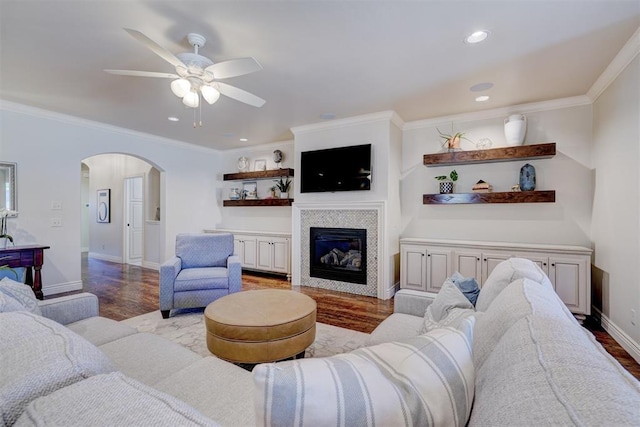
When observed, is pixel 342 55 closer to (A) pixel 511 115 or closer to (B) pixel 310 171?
(B) pixel 310 171

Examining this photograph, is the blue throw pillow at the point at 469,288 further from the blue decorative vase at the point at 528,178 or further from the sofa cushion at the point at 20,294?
the blue decorative vase at the point at 528,178

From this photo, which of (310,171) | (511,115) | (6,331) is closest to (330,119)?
(310,171)

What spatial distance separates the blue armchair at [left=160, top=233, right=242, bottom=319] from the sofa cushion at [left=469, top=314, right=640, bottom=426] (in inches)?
120

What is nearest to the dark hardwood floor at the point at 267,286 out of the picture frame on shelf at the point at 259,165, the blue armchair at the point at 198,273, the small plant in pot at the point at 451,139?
the blue armchair at the point at 198,273

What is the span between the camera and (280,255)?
519 centimetres

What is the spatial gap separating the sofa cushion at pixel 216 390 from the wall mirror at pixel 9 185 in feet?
13.8

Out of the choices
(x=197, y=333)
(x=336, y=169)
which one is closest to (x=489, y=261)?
(x=336, y=169)

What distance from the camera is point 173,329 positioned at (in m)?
2.91

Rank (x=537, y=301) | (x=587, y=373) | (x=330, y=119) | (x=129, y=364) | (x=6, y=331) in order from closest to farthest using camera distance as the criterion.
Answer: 1. (x=587, y=373)
2. (x=6, y=331)
3. (x=537, y=301)
4. (x=129, y=364)
5. (x=330, y=119)

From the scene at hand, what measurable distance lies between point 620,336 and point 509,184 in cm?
196

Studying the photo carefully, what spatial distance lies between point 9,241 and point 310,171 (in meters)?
4.09

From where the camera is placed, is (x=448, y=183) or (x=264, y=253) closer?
(x=448, y=183)

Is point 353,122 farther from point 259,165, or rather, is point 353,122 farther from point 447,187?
point 259,165

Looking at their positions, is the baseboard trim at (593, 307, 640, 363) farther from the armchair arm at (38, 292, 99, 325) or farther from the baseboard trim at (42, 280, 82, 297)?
the baseboard trim at (42, 280, 82, 297)
